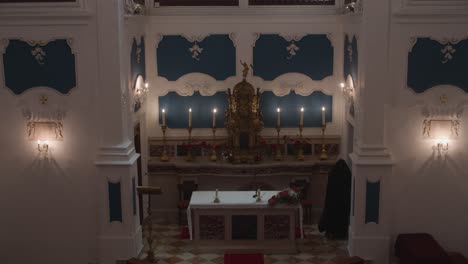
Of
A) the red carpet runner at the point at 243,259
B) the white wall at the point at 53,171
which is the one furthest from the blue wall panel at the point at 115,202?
the red carpet runner at the point at 243,259

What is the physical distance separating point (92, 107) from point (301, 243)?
4.61m

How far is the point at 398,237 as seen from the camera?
10367 millimetres

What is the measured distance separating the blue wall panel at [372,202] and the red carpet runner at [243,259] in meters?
1.99

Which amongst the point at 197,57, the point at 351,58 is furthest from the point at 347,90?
the point at 197,57

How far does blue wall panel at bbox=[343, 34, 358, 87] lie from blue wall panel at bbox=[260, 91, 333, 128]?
84cm

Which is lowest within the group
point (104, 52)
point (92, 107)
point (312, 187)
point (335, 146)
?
point (312, 187)

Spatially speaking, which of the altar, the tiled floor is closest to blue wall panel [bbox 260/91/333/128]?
the tiled floor

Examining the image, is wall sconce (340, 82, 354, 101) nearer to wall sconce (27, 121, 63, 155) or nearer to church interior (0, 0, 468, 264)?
church interior (0, 0, 468, 264)

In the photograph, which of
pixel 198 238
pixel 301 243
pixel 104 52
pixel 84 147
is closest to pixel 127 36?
pixel 104 52

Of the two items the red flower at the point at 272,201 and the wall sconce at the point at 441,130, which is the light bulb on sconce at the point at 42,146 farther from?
the wall sconce at the point at 441,130

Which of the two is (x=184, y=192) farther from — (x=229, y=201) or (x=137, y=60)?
(x=137, y=60)

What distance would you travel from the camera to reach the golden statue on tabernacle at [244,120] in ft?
42.3

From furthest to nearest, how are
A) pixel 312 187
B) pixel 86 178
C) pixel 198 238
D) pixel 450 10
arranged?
pixel 312 187 < pixel 198 238 < pixel 86 178 < pixel 450 10

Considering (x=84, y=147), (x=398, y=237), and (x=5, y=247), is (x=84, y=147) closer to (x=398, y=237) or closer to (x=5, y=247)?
(x=5, y=247)
